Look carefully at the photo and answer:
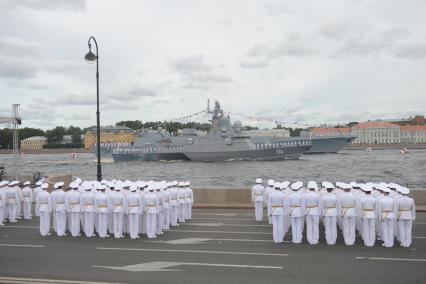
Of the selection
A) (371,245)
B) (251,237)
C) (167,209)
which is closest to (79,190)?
(167,209)

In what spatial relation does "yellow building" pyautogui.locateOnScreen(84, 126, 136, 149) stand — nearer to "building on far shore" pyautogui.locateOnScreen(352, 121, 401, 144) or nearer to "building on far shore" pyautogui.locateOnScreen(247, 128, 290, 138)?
"building on far shore" pyautogui.locateOnScreen(247, 128, 290, 138)

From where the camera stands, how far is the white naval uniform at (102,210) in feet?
42.2

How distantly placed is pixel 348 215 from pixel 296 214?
120 centimetres

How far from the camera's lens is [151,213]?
12.7 m

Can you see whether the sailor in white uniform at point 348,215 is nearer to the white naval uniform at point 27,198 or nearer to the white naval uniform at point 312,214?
the white naval uniform at point 312,214

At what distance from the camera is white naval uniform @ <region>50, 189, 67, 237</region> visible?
13225mm

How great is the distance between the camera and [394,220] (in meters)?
11.2

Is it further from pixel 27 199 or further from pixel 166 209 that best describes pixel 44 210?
pixel 27 199

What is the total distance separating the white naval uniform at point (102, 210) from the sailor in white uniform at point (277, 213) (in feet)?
13.9

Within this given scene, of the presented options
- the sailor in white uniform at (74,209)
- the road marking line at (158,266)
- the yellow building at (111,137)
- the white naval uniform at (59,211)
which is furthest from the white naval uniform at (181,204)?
the yellow building at (111,137)

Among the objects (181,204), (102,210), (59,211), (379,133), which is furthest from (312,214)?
(379,133)

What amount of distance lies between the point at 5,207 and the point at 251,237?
336 inches

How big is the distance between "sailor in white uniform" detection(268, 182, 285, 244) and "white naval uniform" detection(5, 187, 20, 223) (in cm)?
849

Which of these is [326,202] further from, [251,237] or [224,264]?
[224,264]
